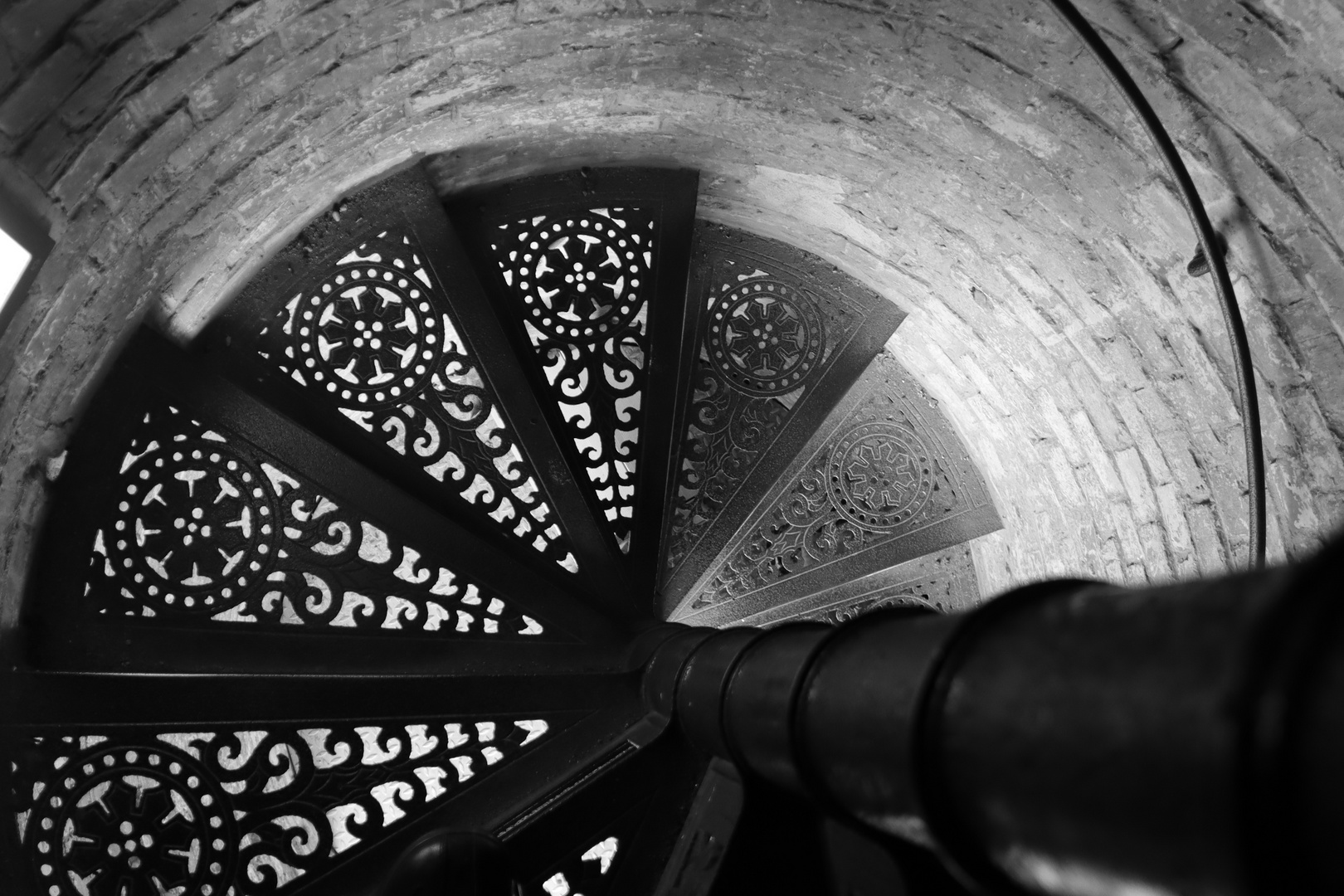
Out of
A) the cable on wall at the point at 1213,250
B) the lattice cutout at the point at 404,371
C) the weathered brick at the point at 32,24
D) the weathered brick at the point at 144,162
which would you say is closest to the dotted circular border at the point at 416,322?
the lattice cutout at the point at 404,371

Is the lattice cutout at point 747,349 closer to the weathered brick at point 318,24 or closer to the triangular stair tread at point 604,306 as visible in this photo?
the triangular stair tread at point 604,306

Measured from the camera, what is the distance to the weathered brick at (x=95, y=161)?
90.6 inches

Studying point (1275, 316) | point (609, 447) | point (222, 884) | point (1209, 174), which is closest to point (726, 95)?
point (609, 447)

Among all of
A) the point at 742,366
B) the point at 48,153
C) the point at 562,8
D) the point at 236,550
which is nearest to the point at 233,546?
the point at 236,550

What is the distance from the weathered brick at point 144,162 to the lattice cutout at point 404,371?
0.81 metres

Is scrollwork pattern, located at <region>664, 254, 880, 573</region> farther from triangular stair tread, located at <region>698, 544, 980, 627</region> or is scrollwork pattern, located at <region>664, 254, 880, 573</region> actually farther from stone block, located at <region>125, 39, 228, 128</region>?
stone block, located at <region>125, 39, 228, 128</region>

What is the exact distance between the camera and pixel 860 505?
4262 mm

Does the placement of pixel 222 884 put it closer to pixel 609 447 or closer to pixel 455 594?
pixel 455 594

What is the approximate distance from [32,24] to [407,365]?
158cm

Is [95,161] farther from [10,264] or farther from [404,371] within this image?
[404,371]

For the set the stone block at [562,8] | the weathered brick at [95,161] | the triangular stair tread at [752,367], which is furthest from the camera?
the triangular stair tread at [752,367]

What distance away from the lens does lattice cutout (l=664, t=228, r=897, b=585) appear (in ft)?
13.0

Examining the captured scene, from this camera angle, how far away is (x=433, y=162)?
11.4ft

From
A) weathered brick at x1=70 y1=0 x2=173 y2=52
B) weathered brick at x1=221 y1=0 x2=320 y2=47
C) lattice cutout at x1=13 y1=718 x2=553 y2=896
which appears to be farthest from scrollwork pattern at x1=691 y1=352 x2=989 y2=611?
weathered brick at x1=70 y1=0 x2=173 y2=52
